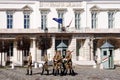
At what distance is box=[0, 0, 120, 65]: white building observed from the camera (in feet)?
220

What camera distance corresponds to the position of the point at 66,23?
225 ft

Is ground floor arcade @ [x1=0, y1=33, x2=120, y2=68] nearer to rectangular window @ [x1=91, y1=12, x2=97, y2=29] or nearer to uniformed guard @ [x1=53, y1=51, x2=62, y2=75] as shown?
rectangular window @ [x1=91, y1=12, x2=97, y2=29]

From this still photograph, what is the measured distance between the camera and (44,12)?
68.3 metres

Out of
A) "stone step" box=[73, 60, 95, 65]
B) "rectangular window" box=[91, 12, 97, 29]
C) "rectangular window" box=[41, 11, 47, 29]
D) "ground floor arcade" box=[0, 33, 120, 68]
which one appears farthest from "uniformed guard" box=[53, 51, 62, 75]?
"rectangular window" box=[91, 12, 97, 29]

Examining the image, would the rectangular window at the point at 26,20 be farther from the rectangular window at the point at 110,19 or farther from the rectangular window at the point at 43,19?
the rectangular window at the point at 110,19

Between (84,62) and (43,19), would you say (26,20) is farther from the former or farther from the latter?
(84,62)

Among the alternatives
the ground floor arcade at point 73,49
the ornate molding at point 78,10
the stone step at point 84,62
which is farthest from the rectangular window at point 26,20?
the stone step at point 84,62

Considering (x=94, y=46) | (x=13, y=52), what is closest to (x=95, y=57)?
(x=94, y=46)

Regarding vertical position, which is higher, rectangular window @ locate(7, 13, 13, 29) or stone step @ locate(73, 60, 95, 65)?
rectangular window @ locate(7, 13, 13, 29)

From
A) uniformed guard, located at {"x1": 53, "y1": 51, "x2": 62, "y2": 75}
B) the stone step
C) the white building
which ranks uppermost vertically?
the white building


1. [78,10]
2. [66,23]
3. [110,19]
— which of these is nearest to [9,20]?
[66,23]

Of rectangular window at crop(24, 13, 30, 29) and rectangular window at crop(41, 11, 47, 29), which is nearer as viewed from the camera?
rectangular window at crop(41, 11, 47, 29)

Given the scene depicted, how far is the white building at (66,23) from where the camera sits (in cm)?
6694

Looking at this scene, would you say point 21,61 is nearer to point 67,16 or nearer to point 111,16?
point 67,16
